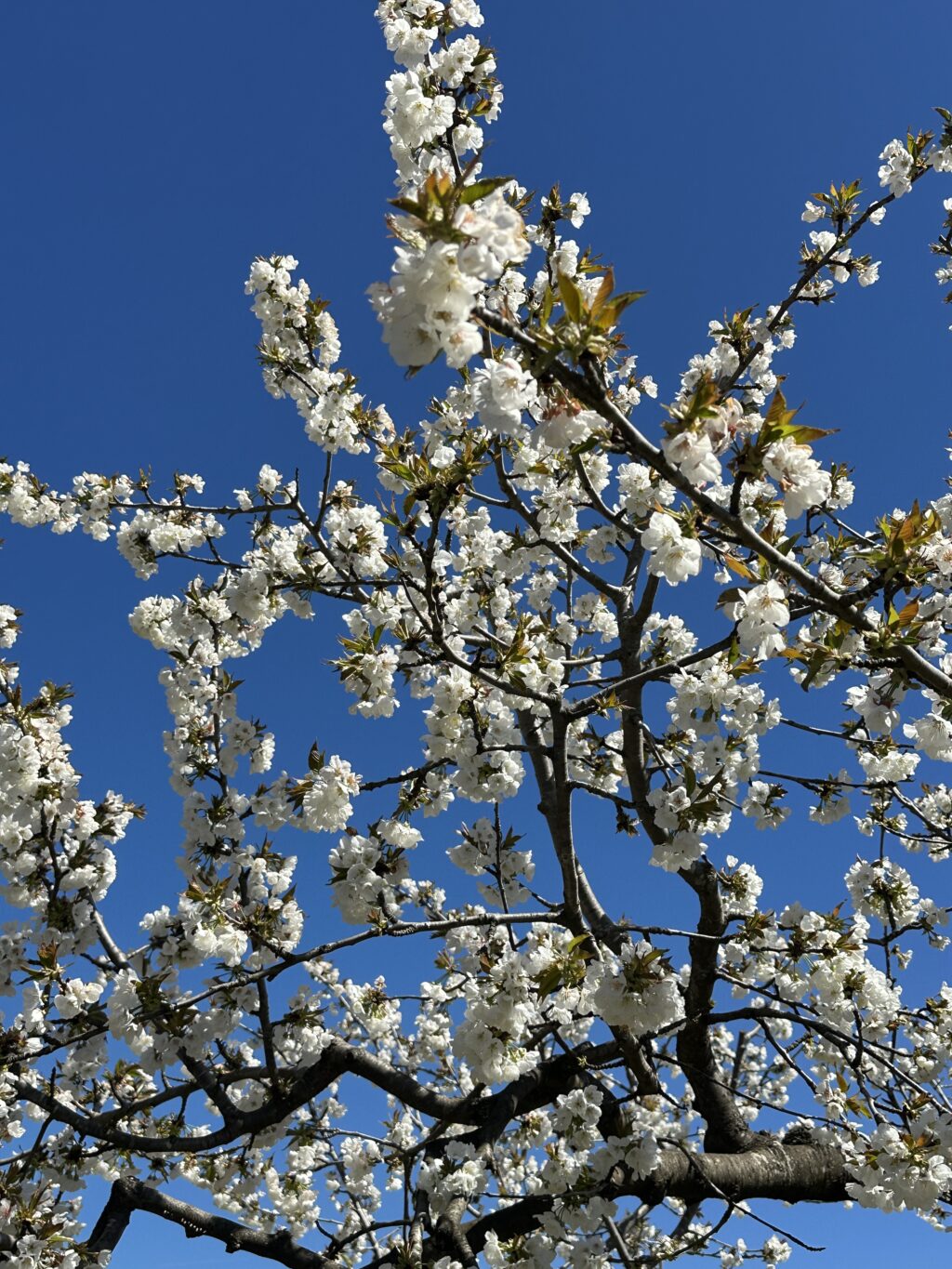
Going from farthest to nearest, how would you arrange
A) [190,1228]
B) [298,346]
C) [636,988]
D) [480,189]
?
[298,346], [190,1228], [636,988], [480,189]

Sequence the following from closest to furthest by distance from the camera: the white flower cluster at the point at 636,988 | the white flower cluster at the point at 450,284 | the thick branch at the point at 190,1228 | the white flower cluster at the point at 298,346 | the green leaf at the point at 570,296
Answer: the white flower cluster at the point at 450,284, the green leaf at the point at 570,296, the white flower cluster at the point at 636,988, the thick branch at the point at 190,1228, the white flower cluster at the point at 298,346

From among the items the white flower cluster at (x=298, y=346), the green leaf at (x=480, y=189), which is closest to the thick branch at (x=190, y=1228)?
the white flower cluster at (x=298, y=346)

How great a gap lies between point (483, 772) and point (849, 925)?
2.10 meters

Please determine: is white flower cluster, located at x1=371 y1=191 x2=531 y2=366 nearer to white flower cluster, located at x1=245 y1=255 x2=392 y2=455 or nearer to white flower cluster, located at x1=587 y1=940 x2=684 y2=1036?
white flower cluster, located at x1=587 y1=940 x2=684 y2=1036

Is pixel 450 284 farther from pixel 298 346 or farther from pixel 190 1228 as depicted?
pixel 190 1228

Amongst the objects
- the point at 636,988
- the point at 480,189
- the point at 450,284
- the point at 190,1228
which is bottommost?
the point at 190,1228

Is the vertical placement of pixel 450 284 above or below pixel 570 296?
below

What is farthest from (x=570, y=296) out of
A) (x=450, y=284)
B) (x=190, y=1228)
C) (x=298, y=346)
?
(x=190, y=1228)

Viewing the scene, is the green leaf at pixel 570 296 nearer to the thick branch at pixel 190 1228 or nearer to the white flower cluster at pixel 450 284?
the white flower cluster at pixel 450 284

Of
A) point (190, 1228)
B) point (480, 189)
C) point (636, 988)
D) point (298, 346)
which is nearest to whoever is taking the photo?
point (480, 189)

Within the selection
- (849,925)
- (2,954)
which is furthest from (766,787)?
(2,954)

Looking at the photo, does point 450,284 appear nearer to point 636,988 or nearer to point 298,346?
point 636,988

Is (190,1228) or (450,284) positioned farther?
(190,1228)

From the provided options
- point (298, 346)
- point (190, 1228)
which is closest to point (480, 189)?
point (298, 346)
